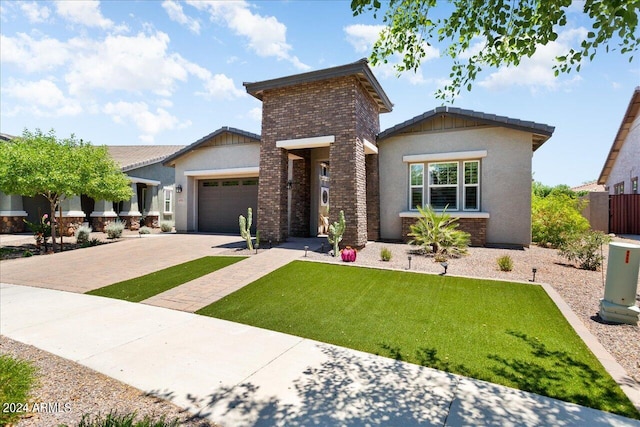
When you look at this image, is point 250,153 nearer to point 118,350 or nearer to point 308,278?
point 308,278

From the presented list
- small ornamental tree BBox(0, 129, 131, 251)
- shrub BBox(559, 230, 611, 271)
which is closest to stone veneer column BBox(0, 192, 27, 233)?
small ornamental tree BBox(0, 129, 131, 251)

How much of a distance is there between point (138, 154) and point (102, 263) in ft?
→ 57.1

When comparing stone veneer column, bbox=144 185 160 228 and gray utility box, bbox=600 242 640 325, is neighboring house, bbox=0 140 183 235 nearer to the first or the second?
stone veneer column, bbox=144 185 160 228

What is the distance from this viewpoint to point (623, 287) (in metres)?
5.00

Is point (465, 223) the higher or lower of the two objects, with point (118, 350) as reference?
higher

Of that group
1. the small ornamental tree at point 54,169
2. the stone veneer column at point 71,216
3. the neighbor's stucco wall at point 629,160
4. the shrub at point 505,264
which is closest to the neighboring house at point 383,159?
the shrub at point 505,264

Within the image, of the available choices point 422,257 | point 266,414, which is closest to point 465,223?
point 422,257

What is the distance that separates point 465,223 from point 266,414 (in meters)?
10.9

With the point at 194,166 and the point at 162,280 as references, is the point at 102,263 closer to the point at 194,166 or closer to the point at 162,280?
the point at 162,280

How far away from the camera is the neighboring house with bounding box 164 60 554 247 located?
36.0 ft

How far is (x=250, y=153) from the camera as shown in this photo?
52.2 ft

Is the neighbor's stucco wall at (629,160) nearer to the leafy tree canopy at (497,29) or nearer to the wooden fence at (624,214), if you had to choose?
the wooden fence at (624,214)

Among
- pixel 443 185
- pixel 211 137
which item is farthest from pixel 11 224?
pixel 443 185

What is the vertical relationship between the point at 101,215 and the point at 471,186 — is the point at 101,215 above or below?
below
